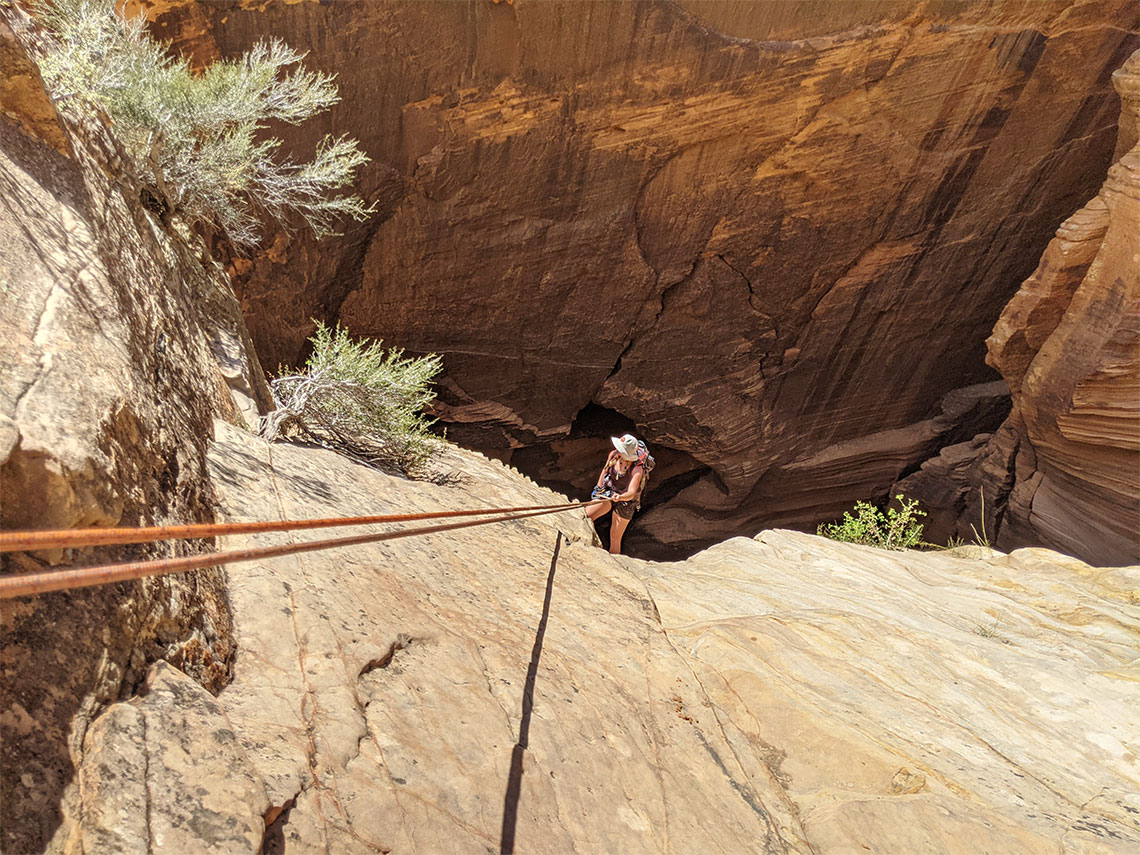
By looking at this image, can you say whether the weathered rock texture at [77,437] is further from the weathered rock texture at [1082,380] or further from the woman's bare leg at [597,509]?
the weathered rock texture at [1082,380]

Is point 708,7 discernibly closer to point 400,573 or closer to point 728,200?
point 728,200

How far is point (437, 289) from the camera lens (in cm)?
1028

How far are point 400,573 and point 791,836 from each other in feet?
6.00

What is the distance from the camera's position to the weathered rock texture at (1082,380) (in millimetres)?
7164

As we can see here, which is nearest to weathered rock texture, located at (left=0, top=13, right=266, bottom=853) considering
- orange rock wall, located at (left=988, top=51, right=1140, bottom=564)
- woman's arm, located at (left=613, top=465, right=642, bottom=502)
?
woman's arm, located at (left=613, top=465, right=642, bottom=502)

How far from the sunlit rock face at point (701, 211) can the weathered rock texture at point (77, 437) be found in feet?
19.0

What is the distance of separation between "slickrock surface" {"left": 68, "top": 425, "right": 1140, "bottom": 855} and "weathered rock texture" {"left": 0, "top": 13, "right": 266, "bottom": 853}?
0.38 feet

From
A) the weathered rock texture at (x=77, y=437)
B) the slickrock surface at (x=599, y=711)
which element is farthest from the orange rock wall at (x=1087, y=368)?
the weathered rock texture at (x=77, y=437)

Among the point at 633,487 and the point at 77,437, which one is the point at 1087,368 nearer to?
the point at 633,487

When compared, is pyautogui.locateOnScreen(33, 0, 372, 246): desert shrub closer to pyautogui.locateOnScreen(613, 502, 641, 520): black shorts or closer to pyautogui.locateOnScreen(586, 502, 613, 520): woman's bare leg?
pyautogui.locateOnScreen(586, 502, 613, 520): woman's bare leg

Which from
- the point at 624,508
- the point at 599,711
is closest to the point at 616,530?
the point at 624,508

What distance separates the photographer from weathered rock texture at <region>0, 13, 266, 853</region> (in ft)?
5.55

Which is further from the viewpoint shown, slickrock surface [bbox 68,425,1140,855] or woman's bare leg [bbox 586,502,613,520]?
woman's bare leg [bbox 586,502,613,520]

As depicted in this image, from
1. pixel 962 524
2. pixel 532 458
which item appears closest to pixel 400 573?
pixel 532 458
